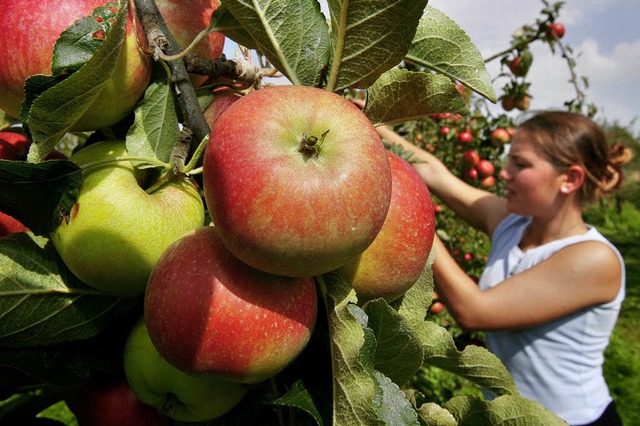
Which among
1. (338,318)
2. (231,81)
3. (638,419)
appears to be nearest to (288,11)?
(231,81)

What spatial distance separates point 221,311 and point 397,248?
0.63ft

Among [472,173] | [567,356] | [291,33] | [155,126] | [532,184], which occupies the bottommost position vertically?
[567,356]

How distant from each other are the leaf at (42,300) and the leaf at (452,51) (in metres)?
0.45

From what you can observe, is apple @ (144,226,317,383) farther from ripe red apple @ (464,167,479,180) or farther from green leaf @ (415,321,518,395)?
ripe red apple @ (464,167,479,180)

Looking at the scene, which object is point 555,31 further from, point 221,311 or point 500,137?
point 221,311

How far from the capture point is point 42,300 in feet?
1.78

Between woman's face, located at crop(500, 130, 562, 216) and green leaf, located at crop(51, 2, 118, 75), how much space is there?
6.27 feet

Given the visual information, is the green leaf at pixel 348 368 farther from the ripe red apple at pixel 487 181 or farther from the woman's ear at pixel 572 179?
the ripe red apple at pixel 487 181

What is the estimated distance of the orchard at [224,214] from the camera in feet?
1.42

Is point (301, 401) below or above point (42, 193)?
below

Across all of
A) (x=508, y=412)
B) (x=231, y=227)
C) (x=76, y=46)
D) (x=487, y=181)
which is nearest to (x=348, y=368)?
(x=231, y=227)

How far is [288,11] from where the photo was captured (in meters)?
0.50

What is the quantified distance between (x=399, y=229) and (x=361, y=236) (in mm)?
118

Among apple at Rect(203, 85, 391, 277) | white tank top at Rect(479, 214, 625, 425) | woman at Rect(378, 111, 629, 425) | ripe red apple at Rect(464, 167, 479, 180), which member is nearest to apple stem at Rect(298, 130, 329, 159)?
apple at Rect(203, 85, 391, 277)
